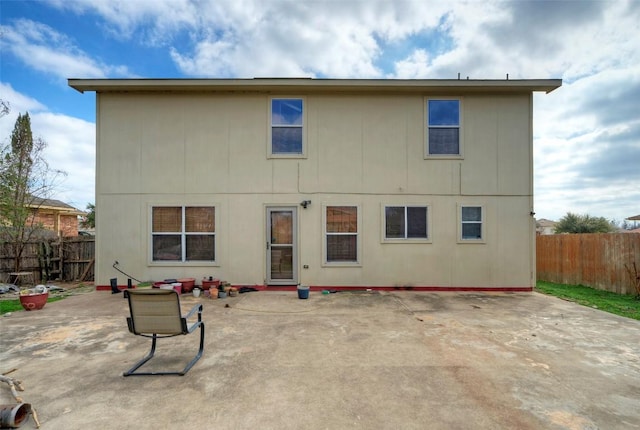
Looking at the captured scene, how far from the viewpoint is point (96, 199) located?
759 centimetres

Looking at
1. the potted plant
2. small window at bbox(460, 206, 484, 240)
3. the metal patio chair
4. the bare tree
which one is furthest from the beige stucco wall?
the metal patio chair

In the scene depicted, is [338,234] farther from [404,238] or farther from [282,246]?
[404,238]

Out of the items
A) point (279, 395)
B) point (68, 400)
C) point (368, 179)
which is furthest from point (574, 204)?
point (68, 400)

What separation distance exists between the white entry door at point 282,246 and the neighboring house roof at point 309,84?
3248 millimetres

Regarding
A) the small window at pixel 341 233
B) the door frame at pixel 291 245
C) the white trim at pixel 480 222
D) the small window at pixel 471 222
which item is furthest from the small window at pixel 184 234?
the small window at pixel 471 222

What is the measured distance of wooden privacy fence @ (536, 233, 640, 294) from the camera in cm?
768

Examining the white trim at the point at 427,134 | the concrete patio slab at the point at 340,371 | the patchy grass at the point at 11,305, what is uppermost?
the white trim at the point at 427,134

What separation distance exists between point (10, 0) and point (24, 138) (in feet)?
21.4

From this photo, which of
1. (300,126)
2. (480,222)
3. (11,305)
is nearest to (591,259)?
(480,222)

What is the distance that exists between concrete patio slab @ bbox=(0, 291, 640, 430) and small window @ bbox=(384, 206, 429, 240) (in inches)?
101

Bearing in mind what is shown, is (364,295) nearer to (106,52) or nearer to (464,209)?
(464,209)

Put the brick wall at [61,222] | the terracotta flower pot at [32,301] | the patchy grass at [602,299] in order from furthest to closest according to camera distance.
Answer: the brick wall at [61,222] < the patchy grass at [602,299] < the terracotta flower pot at [32,301]

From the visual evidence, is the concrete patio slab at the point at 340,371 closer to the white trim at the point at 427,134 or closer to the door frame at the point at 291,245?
the door frame at the point at 291,245

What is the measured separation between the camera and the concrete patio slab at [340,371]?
236cm
